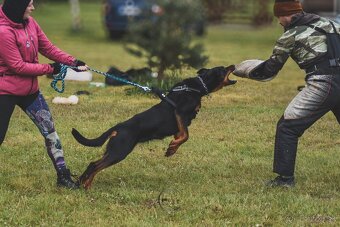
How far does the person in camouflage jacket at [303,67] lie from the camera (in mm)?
5758

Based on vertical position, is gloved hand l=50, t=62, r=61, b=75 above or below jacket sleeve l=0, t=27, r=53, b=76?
below

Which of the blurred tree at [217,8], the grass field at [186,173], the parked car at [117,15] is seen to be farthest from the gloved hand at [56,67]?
the blurred tree at [217,8]

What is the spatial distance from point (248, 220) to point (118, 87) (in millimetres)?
6797

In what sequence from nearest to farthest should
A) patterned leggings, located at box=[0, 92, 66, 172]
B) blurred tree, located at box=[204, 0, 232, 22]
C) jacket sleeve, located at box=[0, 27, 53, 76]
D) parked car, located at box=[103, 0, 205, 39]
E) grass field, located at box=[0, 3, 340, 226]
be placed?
grass field, located at box=[0, 3, 340, 226], jacket sleeve, located at box=[0, 27, 53, 76], patterned leggings, located at box=[0, 92, 66, 172], parked car, located at box=[103, 0, 205, 39], blurred tree, located at box=[204, 0, 232, 22]

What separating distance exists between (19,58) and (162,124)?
1439 millimetres

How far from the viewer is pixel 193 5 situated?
12.8m

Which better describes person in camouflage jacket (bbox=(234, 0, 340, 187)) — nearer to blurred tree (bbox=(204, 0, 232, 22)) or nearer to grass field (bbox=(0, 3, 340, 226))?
grass field (bbox=(0, 3, 340, 226))

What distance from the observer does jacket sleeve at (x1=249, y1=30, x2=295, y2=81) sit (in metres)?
5.77

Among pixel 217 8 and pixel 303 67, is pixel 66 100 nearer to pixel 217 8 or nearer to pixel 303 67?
pixel 303 67

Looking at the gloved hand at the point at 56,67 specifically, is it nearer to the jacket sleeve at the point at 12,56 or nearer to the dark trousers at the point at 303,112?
the jacket sleeve at the point at 12,56

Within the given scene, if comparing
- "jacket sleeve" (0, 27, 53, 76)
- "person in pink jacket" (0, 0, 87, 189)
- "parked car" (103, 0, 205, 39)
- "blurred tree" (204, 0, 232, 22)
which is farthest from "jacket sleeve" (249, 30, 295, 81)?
"blurred tree" (204, 0, 232, 22)

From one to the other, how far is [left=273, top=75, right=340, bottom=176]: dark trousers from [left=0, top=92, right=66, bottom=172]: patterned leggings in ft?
6.80

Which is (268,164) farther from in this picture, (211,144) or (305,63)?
(305,63)

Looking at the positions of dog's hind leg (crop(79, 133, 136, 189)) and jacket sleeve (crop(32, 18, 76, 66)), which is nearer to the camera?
dog's hind leg (crop(79, 133, 136, 189))
